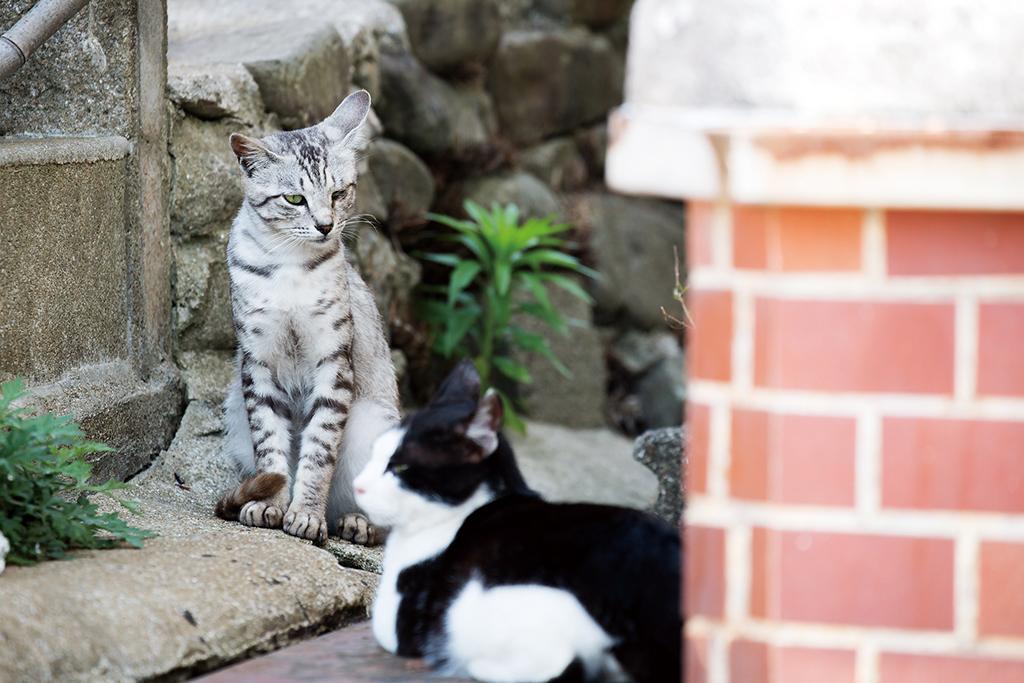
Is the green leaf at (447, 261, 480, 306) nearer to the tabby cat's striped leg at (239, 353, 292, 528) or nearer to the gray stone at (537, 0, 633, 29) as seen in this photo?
the tabby cat's striped leg at (239, 353, 292, 528)

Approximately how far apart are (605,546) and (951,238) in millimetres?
989

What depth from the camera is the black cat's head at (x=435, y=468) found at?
7.81 feet

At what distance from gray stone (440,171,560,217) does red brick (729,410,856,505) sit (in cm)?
501

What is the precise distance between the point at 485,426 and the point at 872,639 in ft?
3.69

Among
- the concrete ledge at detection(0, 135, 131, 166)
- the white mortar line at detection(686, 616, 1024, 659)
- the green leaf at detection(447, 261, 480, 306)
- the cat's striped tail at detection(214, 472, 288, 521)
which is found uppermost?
the concrete ledge at detection(0, 135, 131, 166)

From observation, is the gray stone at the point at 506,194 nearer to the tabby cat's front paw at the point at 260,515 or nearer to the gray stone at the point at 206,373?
the gray stone at the point at 206,373

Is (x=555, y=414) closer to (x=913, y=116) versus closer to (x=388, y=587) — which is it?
(x=388, y=587)

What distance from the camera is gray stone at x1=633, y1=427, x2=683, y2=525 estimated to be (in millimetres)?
4172

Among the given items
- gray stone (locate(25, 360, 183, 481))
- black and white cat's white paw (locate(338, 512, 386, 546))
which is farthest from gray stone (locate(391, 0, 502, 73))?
black and white cat's white paw (locate(338, 512, 386, 546))

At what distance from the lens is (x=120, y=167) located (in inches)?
154

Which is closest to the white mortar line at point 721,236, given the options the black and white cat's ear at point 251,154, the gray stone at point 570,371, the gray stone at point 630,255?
the black and white cat's ear at point 251,154

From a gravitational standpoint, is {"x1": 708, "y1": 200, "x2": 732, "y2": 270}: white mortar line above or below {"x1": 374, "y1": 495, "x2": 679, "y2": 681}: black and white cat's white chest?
above

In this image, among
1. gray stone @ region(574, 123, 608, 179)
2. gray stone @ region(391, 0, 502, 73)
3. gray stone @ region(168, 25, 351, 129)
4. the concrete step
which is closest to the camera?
the concrete step

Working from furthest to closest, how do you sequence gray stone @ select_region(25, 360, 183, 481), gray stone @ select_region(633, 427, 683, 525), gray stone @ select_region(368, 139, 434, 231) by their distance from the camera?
gray stone @ select_region(368, 139, 434, 231) < gray stone @ select_region(633, 427, 683, 525) < gray stone @ select_region(25, 360, 183, 481)
